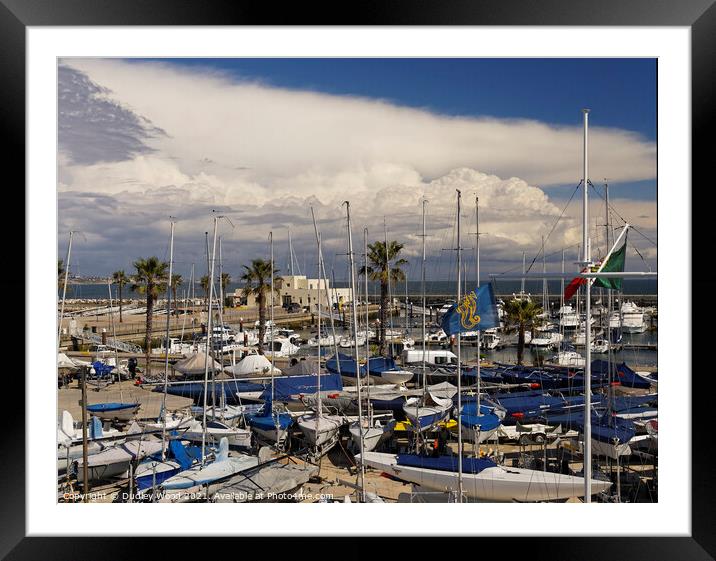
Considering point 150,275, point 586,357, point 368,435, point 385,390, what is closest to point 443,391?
point 385,390

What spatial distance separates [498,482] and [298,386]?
147 inches

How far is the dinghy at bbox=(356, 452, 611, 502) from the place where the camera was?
519 centimetres

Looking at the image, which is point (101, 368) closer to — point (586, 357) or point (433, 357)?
point (433, 357)

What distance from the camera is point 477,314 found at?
486 cm

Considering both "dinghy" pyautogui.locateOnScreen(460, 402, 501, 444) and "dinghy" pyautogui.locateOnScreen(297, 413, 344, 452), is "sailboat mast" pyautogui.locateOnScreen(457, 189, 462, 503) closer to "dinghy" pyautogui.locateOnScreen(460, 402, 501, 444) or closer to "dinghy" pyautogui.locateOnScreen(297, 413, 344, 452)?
"dinghy" pyautogui.locateOnScreen(460, 402, 501, 444)

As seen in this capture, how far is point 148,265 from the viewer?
1142 cm

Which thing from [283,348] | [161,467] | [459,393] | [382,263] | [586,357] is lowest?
[161,467]

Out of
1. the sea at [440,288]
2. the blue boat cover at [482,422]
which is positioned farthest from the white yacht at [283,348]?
the blue boat cover at [482,422]
